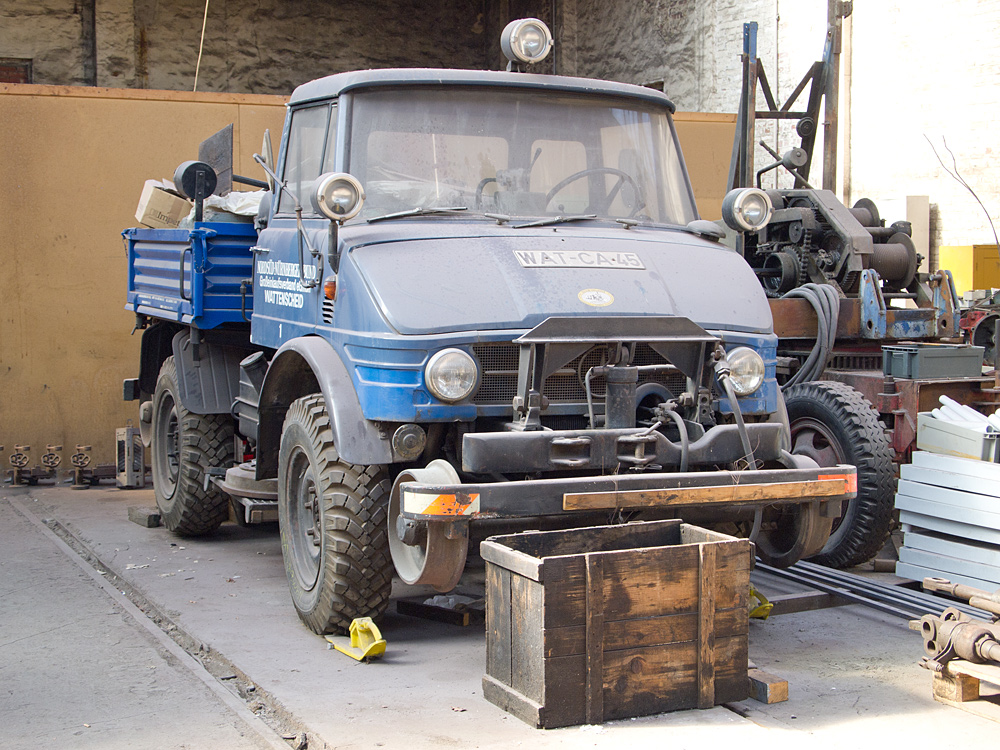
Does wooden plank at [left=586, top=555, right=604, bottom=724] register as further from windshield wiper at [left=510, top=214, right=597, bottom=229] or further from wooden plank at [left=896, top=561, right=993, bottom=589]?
wooden plank at [left=896, top=561, right=993, bottom=589]

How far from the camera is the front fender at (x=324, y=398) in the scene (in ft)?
15.2

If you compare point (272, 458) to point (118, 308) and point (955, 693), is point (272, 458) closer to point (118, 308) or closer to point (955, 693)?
point (955, 693)

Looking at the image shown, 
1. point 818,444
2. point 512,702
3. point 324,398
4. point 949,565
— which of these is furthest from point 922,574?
point 324,398

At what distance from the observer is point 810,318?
24.0 feet

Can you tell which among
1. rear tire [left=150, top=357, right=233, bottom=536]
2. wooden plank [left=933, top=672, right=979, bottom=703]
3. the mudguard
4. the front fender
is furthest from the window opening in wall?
wooden plank [left=933, top=672, right=979, bottom=703]

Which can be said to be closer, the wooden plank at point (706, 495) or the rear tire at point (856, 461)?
the wooden plank at point (706, 495)

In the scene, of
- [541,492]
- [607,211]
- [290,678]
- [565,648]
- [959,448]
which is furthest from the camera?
[959,448]

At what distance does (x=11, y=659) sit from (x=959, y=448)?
4812 millimetres

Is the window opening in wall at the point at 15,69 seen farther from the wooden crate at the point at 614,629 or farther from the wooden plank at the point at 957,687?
the wooden plank at the point at 957,687

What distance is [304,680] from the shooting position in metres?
4.57

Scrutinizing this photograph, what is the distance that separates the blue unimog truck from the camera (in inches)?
176

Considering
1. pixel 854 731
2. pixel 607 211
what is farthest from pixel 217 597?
pixel 854 731

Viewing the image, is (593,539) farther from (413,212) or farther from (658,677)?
(413,212)

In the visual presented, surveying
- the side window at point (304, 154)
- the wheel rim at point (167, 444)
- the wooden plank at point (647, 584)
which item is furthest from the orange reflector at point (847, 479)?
the wheel rim at point (167, 444)
